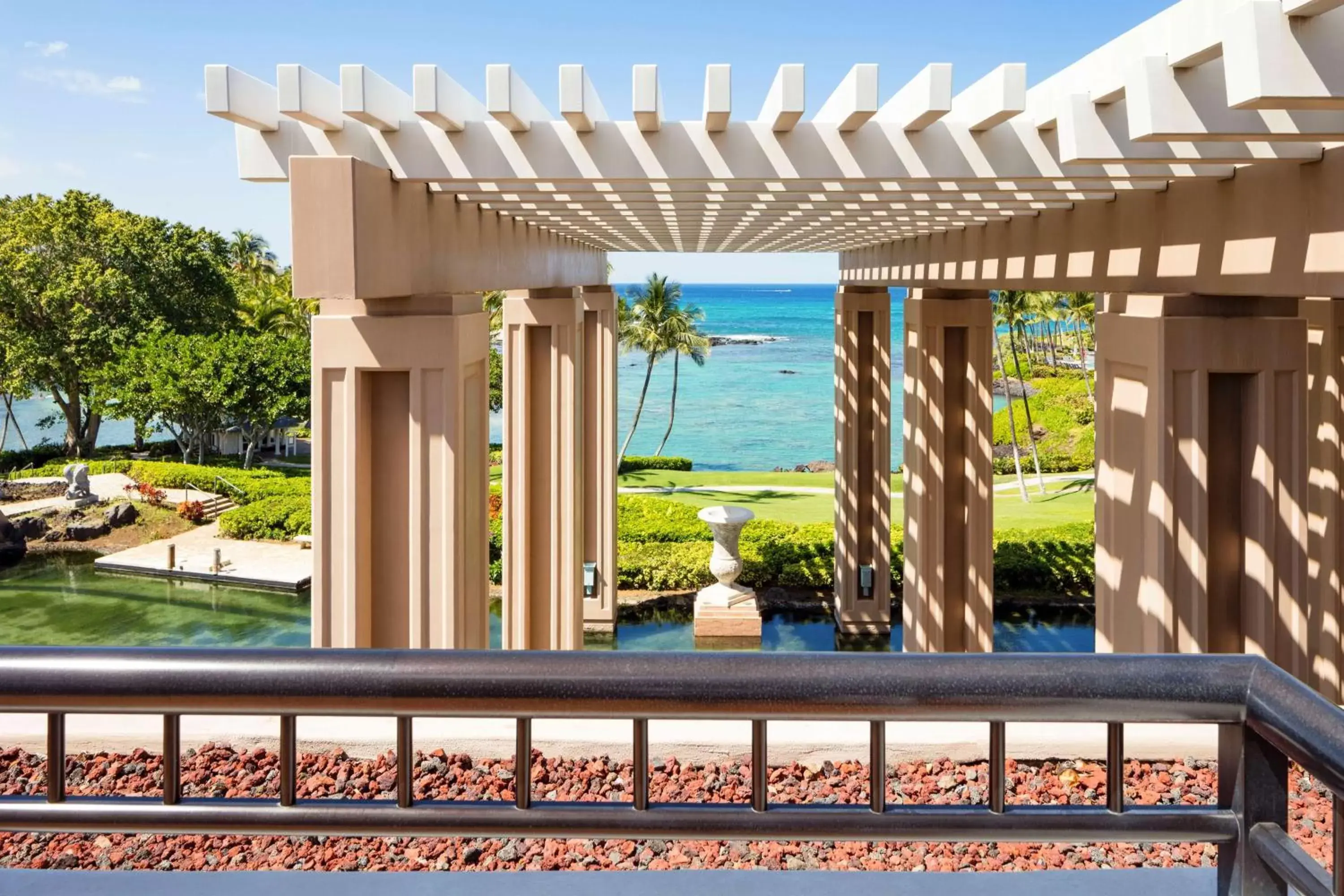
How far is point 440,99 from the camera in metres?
3.49

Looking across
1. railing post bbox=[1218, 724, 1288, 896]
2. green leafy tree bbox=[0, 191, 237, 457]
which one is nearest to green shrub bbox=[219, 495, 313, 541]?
green leafy tree bbox=[0, 191, 237, 457]

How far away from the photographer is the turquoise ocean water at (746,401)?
52562mm

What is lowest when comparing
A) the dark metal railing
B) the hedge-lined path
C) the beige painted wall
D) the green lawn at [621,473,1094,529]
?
the hedge-lined path

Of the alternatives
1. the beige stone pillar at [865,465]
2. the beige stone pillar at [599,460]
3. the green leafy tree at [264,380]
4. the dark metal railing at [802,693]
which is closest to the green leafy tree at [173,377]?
the green leafy tree at [264,380]

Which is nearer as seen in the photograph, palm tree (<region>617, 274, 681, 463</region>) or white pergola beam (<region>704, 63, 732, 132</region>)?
white pergola beam (<region>704, 63, 732, 132</region>)

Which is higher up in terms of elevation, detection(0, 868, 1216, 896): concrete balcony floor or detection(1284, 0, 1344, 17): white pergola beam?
detection(1284, 0, 1344, 17): white pergola beam

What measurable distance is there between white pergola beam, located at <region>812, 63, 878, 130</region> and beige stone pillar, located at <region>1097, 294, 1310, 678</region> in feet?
5.51

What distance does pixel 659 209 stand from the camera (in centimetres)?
625

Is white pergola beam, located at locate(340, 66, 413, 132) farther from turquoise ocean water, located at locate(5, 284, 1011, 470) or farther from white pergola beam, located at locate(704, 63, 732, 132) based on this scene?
turquoise ocean water, located at locate(5, 284, 1011, 470)

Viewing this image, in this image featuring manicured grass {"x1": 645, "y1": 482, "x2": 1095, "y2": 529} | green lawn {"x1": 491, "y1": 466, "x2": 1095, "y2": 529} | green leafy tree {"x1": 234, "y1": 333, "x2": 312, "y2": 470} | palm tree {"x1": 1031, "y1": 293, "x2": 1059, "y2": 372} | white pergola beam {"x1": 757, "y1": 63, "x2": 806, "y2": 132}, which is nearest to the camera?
white pergola beam {"x1": 757, "y1": 63, "x2": 806, "y2": 132}

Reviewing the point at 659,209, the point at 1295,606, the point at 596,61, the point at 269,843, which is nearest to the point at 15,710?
the point at 269,843

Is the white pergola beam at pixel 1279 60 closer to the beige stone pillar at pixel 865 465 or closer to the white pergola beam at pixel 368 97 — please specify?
the white pergola beam at pixel 368 97

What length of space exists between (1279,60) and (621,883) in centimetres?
209

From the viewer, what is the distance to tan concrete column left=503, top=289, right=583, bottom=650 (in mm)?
8664
